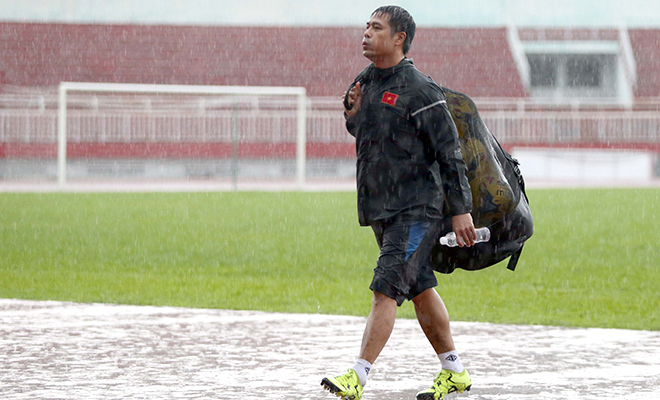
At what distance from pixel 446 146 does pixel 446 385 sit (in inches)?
43.3

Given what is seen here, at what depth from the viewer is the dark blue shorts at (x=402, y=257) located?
16.4 ft

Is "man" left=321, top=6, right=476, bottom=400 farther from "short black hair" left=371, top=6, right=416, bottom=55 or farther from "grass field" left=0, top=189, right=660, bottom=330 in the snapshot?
"grass field" left=0, top=189, right=660, bottom=330

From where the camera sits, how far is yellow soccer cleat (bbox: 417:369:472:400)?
16.8 ft

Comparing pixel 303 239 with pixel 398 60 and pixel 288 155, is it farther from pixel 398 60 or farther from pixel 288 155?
pixel 288 155

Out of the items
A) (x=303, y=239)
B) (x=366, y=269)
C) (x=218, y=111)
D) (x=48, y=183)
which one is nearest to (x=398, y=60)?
(x=366, y=269)

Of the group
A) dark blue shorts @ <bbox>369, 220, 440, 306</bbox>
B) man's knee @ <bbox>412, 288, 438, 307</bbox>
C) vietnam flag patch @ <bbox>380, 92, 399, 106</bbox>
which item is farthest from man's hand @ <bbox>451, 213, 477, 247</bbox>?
vietnam flag patch @ <bbox>380, 92, 399, 106</bbox>

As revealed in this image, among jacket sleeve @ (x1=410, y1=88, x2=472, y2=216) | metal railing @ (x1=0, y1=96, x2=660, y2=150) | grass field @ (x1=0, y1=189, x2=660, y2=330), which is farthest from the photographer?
metal railing @ (x1=0, y1=96, x2=660, y2=150)

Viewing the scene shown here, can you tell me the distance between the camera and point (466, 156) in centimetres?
511

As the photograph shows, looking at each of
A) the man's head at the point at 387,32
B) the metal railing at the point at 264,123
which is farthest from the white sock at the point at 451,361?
the metal railing at the point at 264,123

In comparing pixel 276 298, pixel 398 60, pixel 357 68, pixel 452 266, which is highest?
pixel 357 68

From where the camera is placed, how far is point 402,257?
502 cm

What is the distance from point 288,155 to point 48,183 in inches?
274

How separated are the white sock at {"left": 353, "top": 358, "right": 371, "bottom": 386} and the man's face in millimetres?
1333

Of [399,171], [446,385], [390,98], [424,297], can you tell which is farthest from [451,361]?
[390,98]
